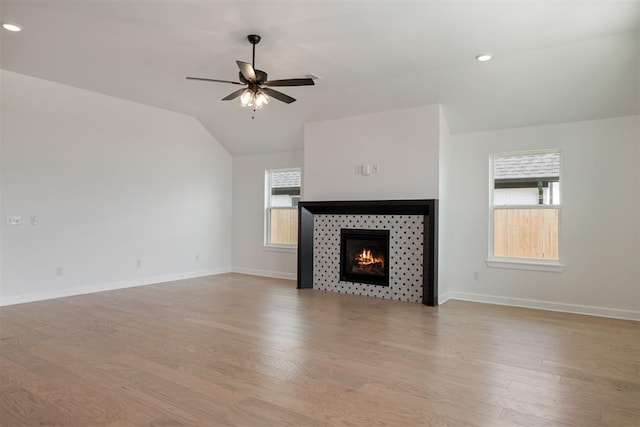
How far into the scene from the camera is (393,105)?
5438 millimetres

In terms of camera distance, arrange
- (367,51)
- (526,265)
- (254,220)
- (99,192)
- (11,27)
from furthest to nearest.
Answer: (254,220) → (99,192) → (526,265) → (367,51) → (11,27)

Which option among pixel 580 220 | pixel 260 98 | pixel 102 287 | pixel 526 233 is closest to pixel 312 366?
pixel 260 98

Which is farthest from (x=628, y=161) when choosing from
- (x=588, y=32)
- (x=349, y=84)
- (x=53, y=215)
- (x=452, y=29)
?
(x=53, y=215)

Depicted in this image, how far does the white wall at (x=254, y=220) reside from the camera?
7.34 metres

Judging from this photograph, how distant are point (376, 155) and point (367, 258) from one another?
61.6 inches

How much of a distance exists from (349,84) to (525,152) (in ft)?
8.47

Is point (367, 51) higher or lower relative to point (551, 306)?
higher

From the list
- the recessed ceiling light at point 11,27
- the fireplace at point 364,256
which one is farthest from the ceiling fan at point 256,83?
the fireplace at point 364,256

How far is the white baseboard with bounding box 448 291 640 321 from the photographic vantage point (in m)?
4.63

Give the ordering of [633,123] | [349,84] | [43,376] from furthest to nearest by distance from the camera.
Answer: [349,84] → [633,123] → [43,376]

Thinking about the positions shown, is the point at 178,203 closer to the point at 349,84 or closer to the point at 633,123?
the point at 349,84

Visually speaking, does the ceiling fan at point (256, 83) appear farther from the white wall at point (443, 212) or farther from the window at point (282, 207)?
the window at point (282, 207)

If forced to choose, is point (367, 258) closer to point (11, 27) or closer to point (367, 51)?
point (367, 51)

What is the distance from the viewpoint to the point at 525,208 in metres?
5.29
